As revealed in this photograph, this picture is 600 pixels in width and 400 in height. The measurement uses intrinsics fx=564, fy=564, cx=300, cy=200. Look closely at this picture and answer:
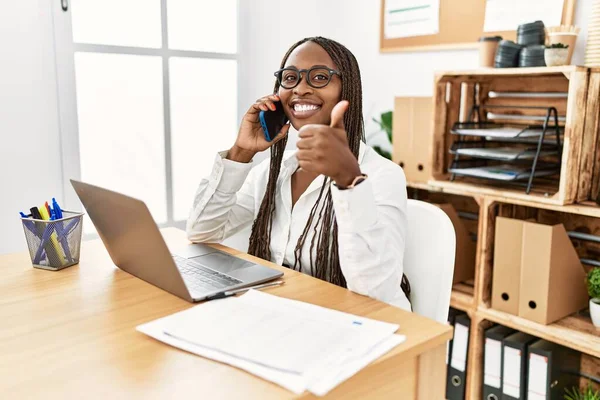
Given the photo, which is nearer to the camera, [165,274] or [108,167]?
[165,274]

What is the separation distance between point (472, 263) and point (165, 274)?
149 cm

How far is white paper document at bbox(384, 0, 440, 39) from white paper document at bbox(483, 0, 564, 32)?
0.24 m

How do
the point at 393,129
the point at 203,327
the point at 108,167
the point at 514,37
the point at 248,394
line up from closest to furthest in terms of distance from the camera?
1. the point at 248,394
2. the point at 203,327
3. the point at 514,37
4. the point at 393,129
5. the point at 108,167

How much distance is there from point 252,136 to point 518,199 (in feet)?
2.99

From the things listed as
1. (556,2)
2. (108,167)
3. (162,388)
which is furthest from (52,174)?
(556,2)

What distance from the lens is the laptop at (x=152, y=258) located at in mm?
978

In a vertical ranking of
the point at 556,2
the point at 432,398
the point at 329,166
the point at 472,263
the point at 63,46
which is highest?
the point at 556,2

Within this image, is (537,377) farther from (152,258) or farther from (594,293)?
(152,258)

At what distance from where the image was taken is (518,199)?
5.90 feet

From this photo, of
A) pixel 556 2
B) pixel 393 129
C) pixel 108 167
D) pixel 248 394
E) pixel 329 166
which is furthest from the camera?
pixel 108 167

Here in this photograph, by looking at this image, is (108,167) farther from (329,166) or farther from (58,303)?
(329,166)

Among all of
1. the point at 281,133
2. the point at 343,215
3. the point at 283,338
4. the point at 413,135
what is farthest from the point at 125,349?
the point at 413,135

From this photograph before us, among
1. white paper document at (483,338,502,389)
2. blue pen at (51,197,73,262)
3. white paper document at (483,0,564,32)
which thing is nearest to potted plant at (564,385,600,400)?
white paper document at (483,338,502,389)

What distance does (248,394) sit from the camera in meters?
0.68
